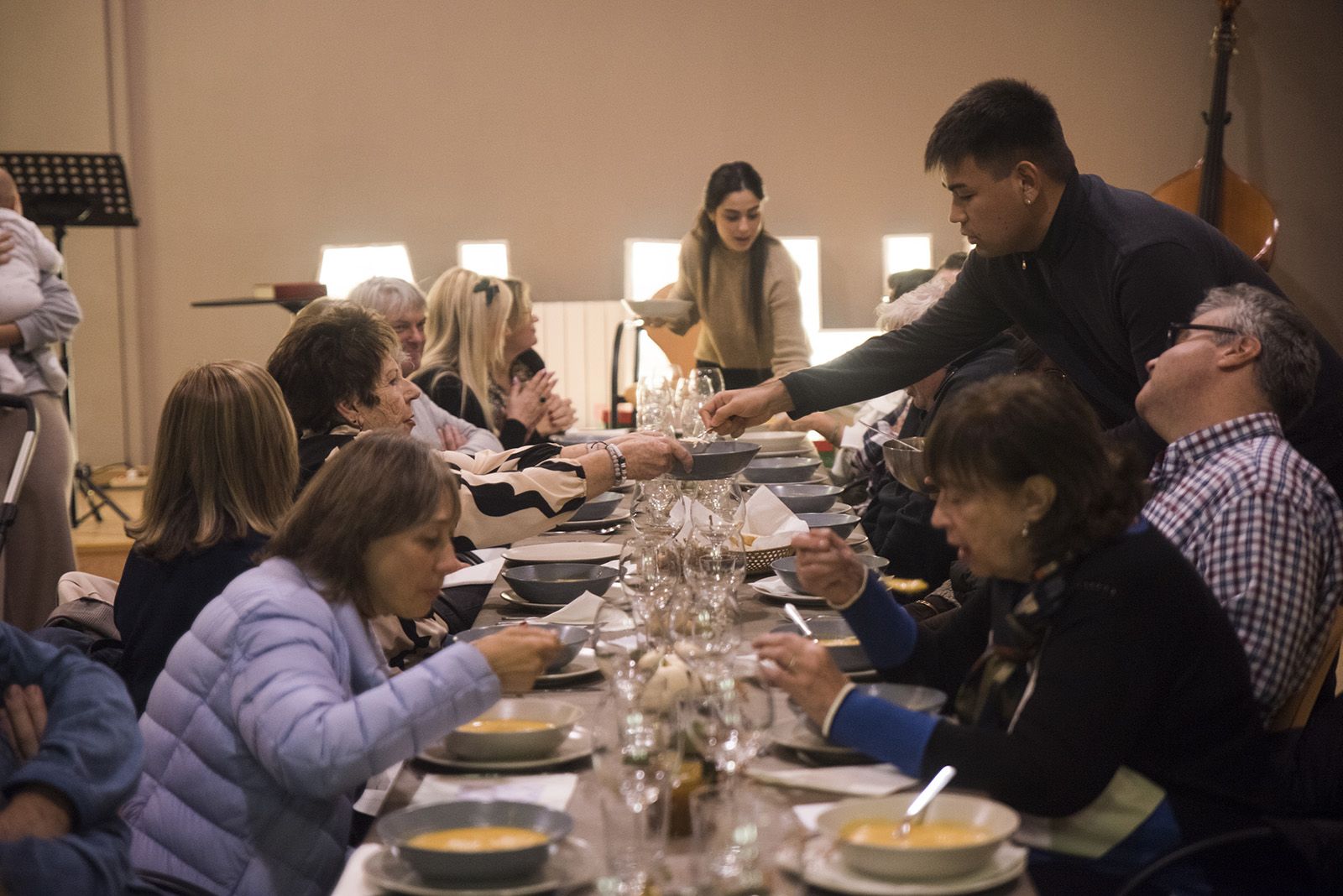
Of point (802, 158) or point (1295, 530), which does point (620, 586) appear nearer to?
point (1295, 530)

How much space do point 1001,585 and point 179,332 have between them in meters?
7.55

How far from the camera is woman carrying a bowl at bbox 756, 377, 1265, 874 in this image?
1.50 metres

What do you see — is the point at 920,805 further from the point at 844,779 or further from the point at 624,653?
the point at 624,653

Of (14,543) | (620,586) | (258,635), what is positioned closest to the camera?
(258,635)

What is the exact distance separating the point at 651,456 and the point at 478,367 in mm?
2237

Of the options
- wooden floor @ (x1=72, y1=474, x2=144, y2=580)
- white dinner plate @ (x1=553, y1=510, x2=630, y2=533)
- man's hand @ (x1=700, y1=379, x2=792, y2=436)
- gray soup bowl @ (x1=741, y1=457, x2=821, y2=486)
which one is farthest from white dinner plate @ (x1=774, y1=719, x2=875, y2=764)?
wooden floor @ (x1=72, y1=474, x2=144, y2=580)

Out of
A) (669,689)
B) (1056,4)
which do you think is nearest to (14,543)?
(669,689)

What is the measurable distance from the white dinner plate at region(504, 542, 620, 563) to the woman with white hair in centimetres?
152

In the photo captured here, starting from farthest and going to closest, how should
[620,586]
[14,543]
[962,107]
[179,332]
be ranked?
[179,332], [14,543], [962,107], [620,586]

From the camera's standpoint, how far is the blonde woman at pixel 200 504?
2164 mm

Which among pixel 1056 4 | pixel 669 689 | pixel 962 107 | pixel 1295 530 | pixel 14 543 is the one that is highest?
pixel 1056 4

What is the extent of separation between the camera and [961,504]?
166cm

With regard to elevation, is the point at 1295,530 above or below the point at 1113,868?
above

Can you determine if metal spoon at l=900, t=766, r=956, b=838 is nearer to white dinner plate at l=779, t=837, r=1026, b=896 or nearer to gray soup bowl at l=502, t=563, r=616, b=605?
white dinner plate at l=779, t=837, r=1026, b=896
